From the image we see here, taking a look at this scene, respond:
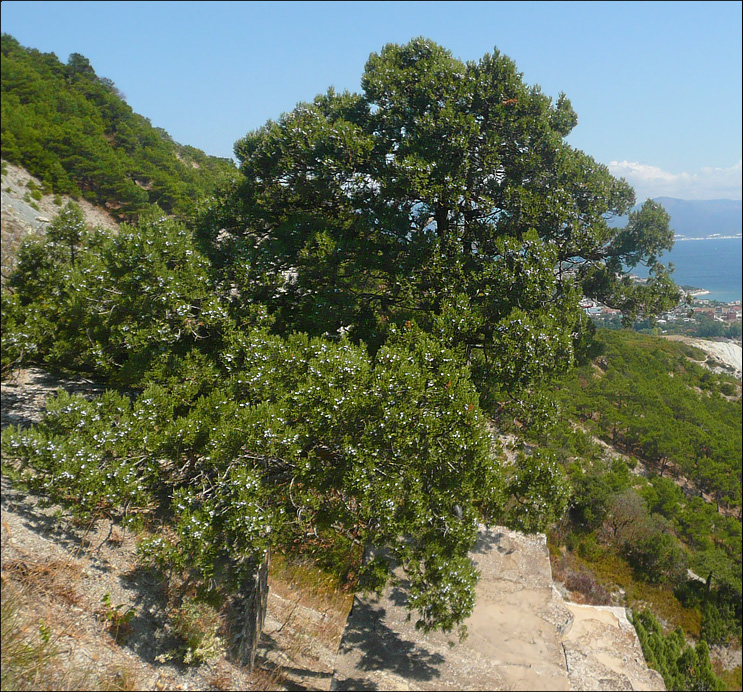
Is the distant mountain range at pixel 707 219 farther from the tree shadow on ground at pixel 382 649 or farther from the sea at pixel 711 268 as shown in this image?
the tree shadow on ground at pixel 382 649

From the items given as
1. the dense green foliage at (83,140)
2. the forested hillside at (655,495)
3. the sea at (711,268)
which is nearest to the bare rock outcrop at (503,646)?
the forested hillside at (655,495)

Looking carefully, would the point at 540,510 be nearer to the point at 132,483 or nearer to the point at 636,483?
the point at 132,483

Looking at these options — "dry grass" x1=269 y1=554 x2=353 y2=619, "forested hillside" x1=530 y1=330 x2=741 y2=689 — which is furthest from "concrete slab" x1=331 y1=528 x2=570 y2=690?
"forested hillside" x1=530 y1=330 x2=741 y2=689

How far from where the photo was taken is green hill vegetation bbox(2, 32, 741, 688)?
21.8 feet

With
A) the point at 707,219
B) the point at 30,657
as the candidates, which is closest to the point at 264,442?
the point at 30,657

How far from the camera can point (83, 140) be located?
17500 millimetres

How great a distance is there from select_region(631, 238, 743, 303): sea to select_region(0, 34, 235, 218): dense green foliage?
13.9m

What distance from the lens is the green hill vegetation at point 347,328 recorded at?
6.64m

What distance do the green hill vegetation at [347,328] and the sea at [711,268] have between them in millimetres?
4627

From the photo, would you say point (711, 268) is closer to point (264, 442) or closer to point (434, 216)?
point (434, 216)

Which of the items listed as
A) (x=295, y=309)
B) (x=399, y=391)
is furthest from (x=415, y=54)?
(x=399, y=391)

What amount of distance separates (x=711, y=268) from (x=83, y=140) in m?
27.7

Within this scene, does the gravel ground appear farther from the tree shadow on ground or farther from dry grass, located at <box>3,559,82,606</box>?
the tree shadow on ground

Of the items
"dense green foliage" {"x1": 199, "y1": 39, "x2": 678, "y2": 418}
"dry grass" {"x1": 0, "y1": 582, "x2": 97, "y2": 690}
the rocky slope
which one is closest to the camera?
"dry grass" {"x1": 0, "y1": 582, "x2": 97, "y2": 690}
